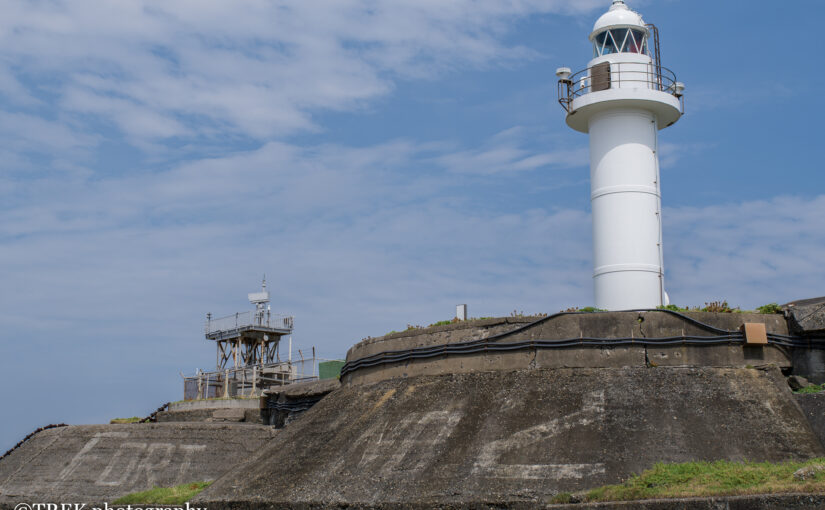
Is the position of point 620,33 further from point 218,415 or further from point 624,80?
point 218,415

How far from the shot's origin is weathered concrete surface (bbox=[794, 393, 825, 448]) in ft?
43.2

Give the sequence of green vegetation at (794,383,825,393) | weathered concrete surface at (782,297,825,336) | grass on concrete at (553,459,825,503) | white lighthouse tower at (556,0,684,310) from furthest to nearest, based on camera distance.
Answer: white lighthouse tower at (556,0,684,310)
weathered concrete surface at (782,297,825,336)
green vegetation at (794,383,825,393)
grass on concrete at (553,459,825,503)

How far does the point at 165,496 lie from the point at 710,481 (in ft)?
40.0

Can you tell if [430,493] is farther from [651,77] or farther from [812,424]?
[651,77]

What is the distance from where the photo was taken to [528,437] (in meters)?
13.6

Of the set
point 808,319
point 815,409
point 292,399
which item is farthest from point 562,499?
point 292,399

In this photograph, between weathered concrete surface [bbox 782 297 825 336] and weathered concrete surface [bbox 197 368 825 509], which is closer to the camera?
weathered concrete surface [bbox 197 368 825 509]

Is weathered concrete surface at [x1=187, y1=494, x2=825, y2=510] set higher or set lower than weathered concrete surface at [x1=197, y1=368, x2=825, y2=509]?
lower

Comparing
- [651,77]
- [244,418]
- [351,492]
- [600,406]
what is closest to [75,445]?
[244,418]

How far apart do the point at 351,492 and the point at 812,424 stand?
709 cm

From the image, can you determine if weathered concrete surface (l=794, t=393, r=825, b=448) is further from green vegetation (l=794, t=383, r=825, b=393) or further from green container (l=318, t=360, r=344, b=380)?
green container (l=318, t=360, r=344, b=380)

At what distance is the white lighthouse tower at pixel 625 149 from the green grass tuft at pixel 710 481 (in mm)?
7870

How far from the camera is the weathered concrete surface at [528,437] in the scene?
1266 cm

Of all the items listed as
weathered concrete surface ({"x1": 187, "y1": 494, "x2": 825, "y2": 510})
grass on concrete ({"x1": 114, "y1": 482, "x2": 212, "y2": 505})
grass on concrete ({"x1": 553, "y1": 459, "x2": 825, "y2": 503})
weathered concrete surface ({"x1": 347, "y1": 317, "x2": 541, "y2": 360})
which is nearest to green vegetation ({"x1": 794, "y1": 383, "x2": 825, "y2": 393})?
grass on concrete ({"x1": 553, "y1": 459, "x2": 825, "y2": 503})
